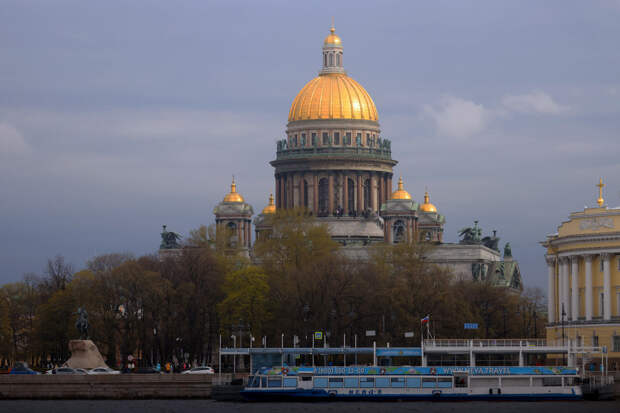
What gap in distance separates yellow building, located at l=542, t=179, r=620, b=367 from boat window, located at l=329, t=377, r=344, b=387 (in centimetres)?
2120

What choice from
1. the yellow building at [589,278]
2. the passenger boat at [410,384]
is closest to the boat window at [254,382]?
the passenger boat at [410,384]

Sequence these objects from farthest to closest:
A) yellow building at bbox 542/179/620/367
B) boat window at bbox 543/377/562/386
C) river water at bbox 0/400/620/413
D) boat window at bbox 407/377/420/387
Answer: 1. yellow building at bbox 542/179/620/367
2. boat window at bbox 407/377/420/387
3. boat window at bbox 543/377/562/386
4. river water at bbox 0/400/620/413

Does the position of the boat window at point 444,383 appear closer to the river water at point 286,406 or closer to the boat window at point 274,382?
the river water at point 286,406

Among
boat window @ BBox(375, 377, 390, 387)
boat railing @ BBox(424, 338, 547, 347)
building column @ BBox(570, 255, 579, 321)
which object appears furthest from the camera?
building column @ BBox(570, 255, 579, 321)

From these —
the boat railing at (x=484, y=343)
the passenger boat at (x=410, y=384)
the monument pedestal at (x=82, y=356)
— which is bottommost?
the passenger boat at (x=410, y=384)

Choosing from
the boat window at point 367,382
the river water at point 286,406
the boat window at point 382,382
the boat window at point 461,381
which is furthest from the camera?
the boat window at point 461,381

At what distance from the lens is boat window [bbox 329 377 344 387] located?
12118 centimetres

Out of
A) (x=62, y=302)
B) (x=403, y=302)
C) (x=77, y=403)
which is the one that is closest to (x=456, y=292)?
(x=403, y=302)

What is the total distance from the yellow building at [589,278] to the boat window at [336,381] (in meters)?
21.2

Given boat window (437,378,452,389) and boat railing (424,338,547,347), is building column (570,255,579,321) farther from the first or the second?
boat window (437,378,452,389)

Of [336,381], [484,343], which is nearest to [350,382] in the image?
[336,381]

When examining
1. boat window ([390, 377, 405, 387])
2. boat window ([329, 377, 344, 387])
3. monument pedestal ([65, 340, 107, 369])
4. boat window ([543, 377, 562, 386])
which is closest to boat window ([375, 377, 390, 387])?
boat window ([390, 377, 405, 387])

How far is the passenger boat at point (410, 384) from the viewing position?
12006 cm

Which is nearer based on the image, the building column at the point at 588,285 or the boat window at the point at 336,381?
the boat window at the point at 336,381
